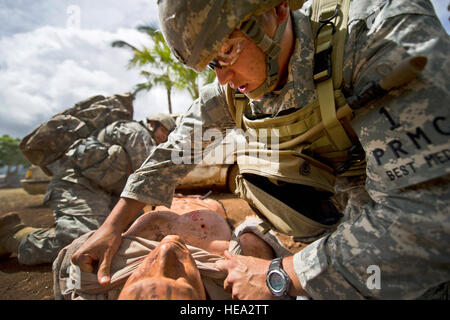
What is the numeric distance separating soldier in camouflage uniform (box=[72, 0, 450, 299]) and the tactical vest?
69mm

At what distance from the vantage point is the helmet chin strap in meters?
1.09

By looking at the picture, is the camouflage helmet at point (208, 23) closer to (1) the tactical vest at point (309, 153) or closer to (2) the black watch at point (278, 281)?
(1) the tactical vest at point (309, 153)

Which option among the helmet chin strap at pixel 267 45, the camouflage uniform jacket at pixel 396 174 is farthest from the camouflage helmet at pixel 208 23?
the camouflage uniform jacket at pixel 396 174

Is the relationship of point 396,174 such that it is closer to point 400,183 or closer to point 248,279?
point 400,183

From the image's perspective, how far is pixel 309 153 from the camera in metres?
1.34

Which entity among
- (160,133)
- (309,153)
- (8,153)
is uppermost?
(8,153)

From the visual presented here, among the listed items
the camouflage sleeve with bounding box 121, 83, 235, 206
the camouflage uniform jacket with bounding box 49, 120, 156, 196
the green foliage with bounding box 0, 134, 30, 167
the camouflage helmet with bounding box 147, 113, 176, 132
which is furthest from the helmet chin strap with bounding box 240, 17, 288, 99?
the green foliage with bounding box 0, 134, 30, 167

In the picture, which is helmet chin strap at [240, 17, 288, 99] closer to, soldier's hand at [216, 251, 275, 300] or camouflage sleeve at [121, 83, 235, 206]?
camouflage sleeve at [121, 83, 235, 206]

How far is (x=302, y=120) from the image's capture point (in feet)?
4.03

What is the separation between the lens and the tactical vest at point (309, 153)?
1.09 metres

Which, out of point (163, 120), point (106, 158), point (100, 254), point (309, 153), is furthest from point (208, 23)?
point (163, 120)

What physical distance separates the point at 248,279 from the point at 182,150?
3.34ft

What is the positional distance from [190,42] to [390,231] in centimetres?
123
